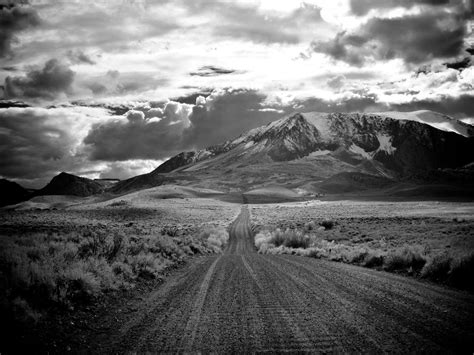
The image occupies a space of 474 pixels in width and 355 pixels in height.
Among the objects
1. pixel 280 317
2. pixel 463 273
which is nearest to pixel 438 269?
pixel 463 273

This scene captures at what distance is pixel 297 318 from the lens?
873 centimetres

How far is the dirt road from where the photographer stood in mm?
7199

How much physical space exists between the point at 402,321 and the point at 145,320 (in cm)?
643

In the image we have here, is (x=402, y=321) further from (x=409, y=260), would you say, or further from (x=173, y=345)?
(x=409, y=260)

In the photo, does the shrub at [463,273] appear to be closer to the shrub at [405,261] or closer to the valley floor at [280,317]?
the valley floor at [280,317]

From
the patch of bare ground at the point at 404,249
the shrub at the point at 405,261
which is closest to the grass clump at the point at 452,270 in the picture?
the patch of bare ground at the point at 404,249

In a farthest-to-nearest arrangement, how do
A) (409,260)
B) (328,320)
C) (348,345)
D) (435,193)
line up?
(435,193) < (409,260) < (328,320) < (348,345)

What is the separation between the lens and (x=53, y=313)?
9.04 metres

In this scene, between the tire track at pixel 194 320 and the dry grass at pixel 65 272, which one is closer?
the tire track at pixel 194 320

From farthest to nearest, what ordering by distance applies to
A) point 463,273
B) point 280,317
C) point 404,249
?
1. point 404,249
2. point 463,273
3. point 280,317

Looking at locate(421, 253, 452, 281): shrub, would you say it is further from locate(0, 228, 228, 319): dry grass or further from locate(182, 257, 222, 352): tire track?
locate(0, 228, 228, 319): dry grass

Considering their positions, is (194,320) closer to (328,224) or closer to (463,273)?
(463,273)

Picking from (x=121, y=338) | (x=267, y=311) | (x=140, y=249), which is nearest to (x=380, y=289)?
(x=267, y=311)

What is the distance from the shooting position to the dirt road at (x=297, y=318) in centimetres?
720
